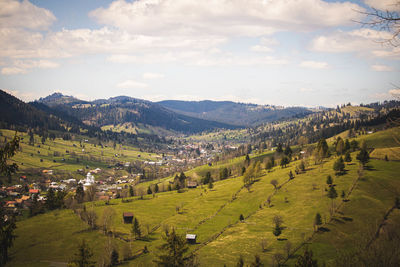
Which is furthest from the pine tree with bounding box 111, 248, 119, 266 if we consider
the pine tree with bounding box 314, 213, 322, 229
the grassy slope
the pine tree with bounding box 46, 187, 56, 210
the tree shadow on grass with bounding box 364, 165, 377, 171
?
the tree shadow on grass with bounding box 364, 165, 377, 171

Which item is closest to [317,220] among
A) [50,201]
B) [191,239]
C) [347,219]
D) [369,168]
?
[347,219]

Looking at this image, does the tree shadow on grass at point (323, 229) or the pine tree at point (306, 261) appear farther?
the tree shadow on grass at point (323, 229)

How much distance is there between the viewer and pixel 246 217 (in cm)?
10162

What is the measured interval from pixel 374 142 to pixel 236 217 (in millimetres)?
139970

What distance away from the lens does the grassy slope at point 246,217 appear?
76.3 m

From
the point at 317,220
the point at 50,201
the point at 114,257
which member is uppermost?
the point at 317,220

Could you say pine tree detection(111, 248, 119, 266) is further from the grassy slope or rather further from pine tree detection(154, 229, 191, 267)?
pine tree detection(154, 229, 191, 267)

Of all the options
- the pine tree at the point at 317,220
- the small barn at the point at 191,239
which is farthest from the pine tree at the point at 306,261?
the small barn at the point at 191,239

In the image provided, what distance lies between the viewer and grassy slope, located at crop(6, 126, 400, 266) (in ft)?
250

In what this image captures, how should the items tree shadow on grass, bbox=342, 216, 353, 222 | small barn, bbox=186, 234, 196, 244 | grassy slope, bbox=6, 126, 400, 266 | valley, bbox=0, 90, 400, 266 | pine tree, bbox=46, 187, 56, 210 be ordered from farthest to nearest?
pine tree, bbox=46, 187, 56, 210, small barn, bbox=186, 234, 196, 244, tree shadow on grass, bbox=342, 216, 353, 222, grassy slope, bbox=6, 126, 400, 266, valley, bbox=0, 90, 400, 266

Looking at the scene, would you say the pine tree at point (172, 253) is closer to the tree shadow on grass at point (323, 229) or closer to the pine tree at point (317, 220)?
the tree shadow on grass at point (323, 229)

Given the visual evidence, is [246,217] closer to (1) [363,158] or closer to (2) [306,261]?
(2) [306,261]

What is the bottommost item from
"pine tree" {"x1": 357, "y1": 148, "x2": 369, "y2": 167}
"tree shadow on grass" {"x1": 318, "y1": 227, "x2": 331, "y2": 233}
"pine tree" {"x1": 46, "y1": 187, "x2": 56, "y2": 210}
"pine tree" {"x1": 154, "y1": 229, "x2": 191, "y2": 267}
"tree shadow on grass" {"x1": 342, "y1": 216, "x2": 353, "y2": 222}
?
"pine tree" {"x1": 46, "y1": 187, "x2": 56, "y2": 210}

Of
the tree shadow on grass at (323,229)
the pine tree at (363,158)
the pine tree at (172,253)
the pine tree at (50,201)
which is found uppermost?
the pine tree at (363,158)
